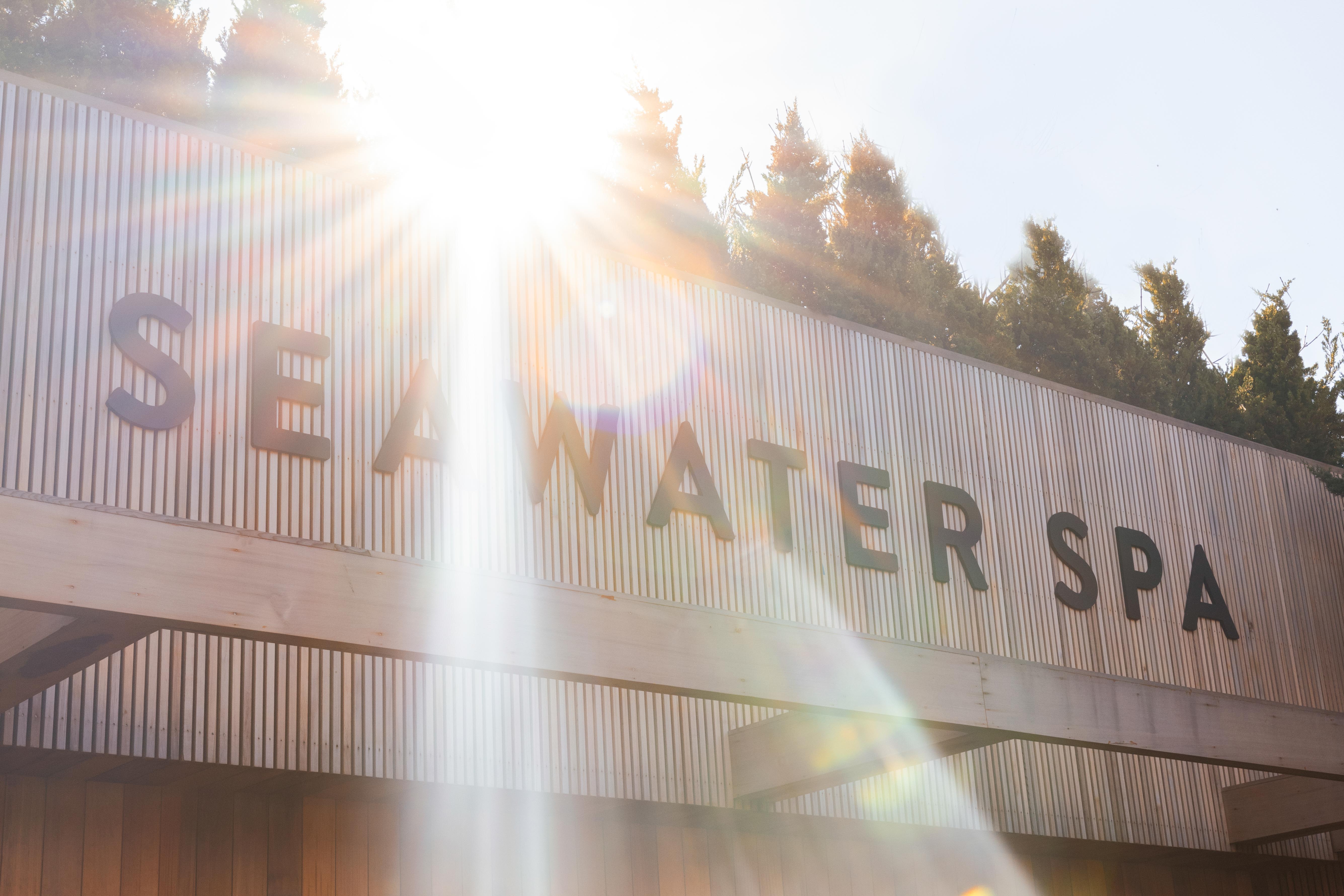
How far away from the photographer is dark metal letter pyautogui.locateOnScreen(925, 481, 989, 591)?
10.0 m

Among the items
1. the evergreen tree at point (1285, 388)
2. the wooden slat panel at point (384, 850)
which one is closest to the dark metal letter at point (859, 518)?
the wooden slat panel at point (384, 850)

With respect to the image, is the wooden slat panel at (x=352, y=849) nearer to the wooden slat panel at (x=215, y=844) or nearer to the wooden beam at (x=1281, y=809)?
the wooden slat panel at (x=215, y=844)

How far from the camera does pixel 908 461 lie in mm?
10219

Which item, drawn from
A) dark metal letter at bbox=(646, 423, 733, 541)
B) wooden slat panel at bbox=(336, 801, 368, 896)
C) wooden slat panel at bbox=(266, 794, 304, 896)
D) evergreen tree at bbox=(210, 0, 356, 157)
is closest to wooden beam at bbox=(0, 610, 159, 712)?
wooden slat panel at bbox=(266, 794, 304, 896)

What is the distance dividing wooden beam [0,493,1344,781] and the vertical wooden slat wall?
7.39 ft

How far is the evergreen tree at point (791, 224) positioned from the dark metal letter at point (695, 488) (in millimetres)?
12352

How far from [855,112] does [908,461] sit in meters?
14.0

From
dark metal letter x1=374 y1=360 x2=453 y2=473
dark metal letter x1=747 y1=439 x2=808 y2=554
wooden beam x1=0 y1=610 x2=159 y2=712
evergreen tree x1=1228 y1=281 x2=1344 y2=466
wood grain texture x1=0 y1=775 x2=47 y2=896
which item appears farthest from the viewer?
evergreen tree x1=1228 y1=281 x2=1344 y2=466

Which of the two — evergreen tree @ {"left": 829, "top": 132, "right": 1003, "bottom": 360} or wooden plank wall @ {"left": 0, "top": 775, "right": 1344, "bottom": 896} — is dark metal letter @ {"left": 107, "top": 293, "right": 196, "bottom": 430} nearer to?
wooden plank wall @ {"left": 0, "top": 775, "right": 1344, "bottom": 896}

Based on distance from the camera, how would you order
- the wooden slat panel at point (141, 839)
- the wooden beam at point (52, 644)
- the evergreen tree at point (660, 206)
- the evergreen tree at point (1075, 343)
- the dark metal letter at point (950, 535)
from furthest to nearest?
the evergreen tree at point (1075, 343) < the evergreen tree at point (660, 206) < the dark metal letter at point (950, 535) < the wooden slat panel at point (141, 839) < the wooden beam at point (52, 644)

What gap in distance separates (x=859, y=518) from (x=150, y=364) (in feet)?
16.3

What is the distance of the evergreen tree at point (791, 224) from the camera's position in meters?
22.0

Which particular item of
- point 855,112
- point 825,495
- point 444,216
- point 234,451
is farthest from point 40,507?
point 855,112

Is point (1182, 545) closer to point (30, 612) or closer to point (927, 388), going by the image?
point (927, 388)
